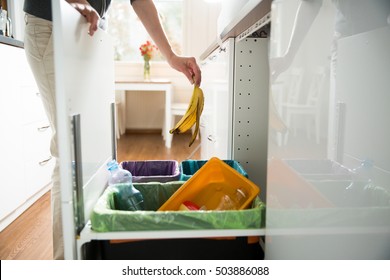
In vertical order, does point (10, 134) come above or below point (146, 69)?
below

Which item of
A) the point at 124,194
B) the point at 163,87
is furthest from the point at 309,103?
the point at 163,87

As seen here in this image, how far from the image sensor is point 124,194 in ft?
3.72

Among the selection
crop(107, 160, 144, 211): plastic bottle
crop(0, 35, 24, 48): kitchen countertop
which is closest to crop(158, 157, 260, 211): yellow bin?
crop(107, 160, 144, 211): plastic bottle

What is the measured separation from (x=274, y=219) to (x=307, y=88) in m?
0.30

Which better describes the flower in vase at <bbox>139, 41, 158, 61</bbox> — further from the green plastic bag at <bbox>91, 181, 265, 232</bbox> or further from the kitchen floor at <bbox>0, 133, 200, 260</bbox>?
the green plastic bag at <bbox>91, 181, 265, 232</bbox>

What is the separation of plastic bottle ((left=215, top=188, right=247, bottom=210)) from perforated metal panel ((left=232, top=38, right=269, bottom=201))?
28 cm

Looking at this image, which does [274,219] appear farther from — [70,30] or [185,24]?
[185,24]

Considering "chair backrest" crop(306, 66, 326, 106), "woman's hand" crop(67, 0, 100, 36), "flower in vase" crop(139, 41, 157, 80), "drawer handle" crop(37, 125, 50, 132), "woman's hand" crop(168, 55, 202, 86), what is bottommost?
"drawer handle" crop(37, 125, 50, 132)

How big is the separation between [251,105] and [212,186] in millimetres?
381

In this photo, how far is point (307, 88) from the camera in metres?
0.73

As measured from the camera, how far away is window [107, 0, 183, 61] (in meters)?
4.86

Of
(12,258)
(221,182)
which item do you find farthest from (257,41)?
(12,258)

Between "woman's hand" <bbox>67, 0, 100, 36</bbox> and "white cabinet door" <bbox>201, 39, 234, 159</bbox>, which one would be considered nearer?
"woman's hand" <bbox>67, 0, 100, 36</bbox>

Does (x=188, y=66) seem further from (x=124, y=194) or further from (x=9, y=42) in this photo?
(x=9, y=42)
